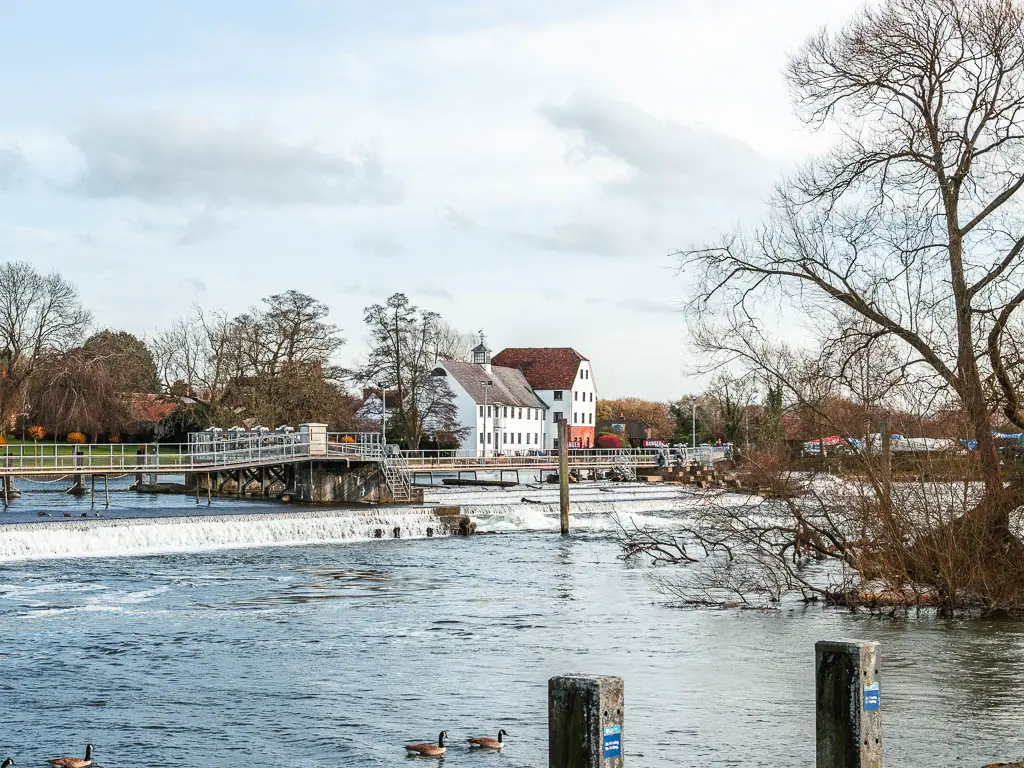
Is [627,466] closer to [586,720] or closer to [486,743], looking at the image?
[486,743]

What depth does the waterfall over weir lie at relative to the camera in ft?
115

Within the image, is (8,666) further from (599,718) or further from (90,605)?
(599,718)

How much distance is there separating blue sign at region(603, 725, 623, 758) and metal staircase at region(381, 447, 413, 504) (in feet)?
170

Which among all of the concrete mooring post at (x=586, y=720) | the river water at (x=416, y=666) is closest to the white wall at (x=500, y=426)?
the river water at (x=416, y=666)

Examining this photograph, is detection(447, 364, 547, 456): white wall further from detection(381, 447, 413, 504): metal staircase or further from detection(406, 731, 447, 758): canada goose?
detection(406, 731, 447, 758): canada goose

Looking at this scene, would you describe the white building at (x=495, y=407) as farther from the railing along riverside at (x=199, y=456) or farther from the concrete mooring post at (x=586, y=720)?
the concrete mooring post at (x=586, y=720)

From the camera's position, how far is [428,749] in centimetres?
1341

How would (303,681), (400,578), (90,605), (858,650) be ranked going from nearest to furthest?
1. (858,650)
2. (303,681)
3. (90,605)
4. (400,578)

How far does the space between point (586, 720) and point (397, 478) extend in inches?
2074

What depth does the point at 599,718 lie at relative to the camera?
7.38 metres

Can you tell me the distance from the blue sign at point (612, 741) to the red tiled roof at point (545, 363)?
123 meters

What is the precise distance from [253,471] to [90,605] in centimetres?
3614

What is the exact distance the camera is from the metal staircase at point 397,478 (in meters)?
59.1

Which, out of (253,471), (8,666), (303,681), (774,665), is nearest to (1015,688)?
(774,665)
